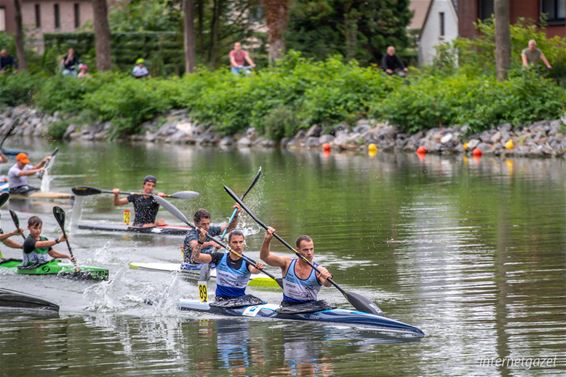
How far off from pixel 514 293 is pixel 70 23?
230ft

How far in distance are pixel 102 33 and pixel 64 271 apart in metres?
34.4

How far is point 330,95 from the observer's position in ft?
141

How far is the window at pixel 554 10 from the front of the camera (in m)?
49.0

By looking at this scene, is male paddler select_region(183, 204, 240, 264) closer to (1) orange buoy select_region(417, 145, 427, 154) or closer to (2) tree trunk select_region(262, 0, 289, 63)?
(1) orange buoy select_region(417, 145, 427, 154)

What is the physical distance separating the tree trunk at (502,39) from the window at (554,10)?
11269 millimetres

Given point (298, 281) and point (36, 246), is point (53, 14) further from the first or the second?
point (298, 281)

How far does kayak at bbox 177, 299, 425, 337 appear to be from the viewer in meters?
15.4

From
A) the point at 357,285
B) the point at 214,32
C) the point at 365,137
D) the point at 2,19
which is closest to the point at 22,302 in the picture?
the point at 357,285

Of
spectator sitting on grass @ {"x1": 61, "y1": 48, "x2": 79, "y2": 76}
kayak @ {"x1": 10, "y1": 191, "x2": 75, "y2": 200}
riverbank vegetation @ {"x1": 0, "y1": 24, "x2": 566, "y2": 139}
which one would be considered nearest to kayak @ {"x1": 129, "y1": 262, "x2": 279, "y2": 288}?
kayak @ {"x1": 10, "y1": 191, "x2": 75, "y2": 200}

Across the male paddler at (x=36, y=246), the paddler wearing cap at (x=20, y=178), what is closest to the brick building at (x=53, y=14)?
the paddler wearing cap at (x=20, y=178)

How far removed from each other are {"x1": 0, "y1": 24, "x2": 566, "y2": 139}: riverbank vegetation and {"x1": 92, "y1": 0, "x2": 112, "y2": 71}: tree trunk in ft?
3.77

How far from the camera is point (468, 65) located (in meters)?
41.5

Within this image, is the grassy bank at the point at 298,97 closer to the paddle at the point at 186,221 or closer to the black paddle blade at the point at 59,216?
the paddle at the point at 186,221

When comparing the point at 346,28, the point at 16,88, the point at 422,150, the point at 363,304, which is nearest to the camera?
the point at 363,304
